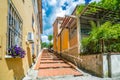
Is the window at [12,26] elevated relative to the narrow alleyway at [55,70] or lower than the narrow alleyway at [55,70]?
elevated

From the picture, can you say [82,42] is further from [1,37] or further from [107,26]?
[1,37]

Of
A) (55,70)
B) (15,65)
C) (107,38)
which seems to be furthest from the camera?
(55,70)

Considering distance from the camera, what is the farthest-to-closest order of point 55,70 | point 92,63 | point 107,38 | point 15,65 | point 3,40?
point 55,70 → point 92,63 → point 107,38 → point 15,65 → point 3,40

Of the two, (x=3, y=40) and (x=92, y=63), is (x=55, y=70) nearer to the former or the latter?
(x=92, y=63)

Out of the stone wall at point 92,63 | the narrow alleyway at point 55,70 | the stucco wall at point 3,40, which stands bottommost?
the narrow alleyway at point 55,70

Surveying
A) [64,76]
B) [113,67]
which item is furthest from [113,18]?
[64,76]

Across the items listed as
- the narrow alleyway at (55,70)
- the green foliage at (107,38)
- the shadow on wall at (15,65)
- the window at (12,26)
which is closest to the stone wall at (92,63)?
the green foliage at (107,38)

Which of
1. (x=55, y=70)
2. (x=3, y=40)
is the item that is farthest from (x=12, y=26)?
(x=55, y=70)

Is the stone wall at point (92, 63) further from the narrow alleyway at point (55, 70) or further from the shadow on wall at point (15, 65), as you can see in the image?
the shadow on wall at point (15, 65)

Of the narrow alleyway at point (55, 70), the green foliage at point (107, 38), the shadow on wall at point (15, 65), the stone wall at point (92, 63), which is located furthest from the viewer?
the green foliage at point (107, 38)

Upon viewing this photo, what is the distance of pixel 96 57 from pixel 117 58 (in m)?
1.10

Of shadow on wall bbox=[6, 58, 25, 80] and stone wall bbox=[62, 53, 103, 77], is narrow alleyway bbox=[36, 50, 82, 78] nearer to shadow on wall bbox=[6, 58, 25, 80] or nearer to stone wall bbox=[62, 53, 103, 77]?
stone wall bbox=[62, 53, 103, 77]

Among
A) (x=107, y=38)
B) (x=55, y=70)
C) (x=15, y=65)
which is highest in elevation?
(x=107, y=38)

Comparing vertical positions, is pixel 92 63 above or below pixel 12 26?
below
